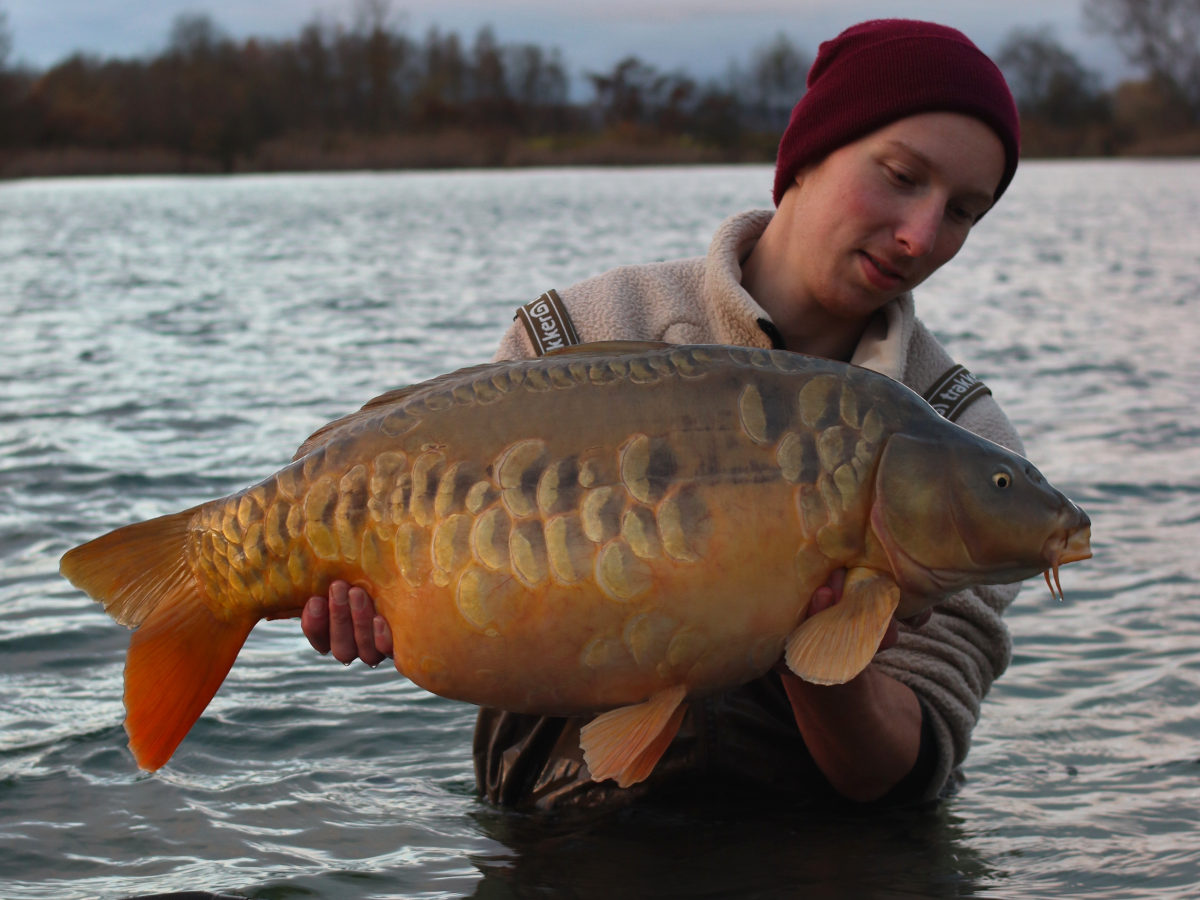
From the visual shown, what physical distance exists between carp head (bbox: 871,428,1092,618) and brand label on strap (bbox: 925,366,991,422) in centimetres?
81

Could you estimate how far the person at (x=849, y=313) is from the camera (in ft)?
9.07

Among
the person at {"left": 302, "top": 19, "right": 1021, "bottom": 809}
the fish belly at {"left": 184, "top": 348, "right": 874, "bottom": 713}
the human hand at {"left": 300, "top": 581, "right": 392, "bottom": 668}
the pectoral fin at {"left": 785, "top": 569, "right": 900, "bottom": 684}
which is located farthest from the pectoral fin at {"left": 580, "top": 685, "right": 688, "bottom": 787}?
the person at {"left": 302, "top": 19, "right": 1021, "bottom": 809}

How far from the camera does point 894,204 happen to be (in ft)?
9.03

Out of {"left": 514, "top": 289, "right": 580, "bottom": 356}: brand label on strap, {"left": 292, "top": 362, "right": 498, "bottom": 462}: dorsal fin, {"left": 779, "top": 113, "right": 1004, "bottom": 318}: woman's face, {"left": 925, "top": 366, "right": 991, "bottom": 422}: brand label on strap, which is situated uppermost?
{"left": 779, "top": 113, "right": 1004, "bottom": 318}: woman's face

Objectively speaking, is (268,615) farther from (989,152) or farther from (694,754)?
(989,152)

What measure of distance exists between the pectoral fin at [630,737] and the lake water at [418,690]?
74cm

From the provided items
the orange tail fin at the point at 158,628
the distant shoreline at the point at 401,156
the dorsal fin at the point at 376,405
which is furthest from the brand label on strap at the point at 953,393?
the distant shoreline at the point at 401,156

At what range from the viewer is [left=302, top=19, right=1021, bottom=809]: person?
2766mm

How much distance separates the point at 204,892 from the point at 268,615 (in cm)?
74

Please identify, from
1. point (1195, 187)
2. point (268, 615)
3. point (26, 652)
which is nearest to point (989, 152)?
point (268, 615)

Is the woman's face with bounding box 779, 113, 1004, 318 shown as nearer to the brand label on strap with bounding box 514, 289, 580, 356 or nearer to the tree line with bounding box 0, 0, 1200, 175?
the brand label on strap with bounding box 514, 289, 580, 356

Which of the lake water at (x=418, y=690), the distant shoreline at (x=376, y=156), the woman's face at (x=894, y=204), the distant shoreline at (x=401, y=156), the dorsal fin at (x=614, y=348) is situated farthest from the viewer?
the distant shoreline at (x=401, y=156)

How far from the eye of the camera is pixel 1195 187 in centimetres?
3431

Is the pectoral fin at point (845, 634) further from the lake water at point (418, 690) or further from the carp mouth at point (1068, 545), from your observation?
the lake water at point (418, 690)
